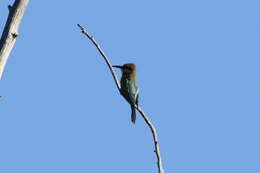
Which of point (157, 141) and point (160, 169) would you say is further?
point (157, 141)

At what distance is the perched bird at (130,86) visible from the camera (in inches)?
337

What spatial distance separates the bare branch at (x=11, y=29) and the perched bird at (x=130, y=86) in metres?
3.86

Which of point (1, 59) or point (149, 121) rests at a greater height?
point (1, 59)

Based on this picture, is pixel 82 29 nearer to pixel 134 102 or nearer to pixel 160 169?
pixel 160 169

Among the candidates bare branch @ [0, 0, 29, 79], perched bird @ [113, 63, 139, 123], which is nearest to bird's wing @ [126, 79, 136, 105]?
perched bird @ [113, 63, 139, 123]

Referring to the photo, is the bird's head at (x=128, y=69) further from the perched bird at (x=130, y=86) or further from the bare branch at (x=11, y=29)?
the bare branch at (x=11, y=29)

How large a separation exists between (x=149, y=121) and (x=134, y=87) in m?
3.80

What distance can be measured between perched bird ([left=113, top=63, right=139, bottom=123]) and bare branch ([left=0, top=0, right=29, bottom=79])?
12.7 feet

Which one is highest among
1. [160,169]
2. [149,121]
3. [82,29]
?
[82,29]

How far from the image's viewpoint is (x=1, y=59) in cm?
436

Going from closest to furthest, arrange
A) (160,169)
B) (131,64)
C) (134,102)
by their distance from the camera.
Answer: (160,169)
(134,102)
(131,64)

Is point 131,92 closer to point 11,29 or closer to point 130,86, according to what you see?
point 130,86

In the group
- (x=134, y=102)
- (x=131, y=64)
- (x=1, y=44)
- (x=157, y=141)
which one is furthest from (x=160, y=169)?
(x=131, y=64)

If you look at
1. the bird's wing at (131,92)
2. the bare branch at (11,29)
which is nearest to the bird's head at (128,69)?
the bird's wing at (131,92)
